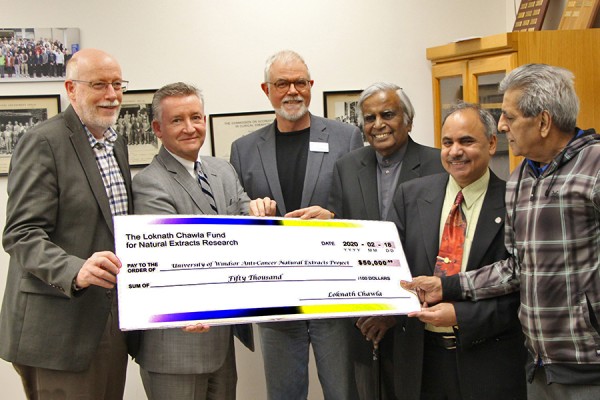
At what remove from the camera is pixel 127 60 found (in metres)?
3.98

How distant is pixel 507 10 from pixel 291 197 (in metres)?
2.35

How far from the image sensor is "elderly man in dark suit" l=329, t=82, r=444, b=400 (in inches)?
115

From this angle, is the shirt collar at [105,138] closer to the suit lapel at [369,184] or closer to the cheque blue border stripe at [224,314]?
the cheque blue border stripe at [224,314]

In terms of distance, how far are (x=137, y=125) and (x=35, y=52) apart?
2.29 ft

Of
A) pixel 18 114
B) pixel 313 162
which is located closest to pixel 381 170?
pixel 313 162

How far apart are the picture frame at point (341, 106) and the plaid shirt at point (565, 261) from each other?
2137 millimetres

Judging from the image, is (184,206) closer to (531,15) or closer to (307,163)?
(307,163)

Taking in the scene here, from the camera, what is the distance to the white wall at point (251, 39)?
12.9 feet

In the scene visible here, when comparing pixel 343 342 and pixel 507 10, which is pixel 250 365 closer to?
pixel 343 342

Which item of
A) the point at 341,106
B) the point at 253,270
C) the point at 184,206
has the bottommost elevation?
the point at 253,270

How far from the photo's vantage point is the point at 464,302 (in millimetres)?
2436

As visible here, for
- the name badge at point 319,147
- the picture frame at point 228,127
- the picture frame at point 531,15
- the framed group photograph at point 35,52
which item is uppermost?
the picture frame at point 531,15

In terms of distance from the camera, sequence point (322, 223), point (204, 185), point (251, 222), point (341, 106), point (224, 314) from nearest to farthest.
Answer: point (224, 314) → point (251, 222) → point (322, 223) → point (204, 185) → point (341, 106)

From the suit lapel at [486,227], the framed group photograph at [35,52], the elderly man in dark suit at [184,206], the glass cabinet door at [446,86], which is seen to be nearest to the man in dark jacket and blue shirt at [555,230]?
the suit lapel at [486,227]
